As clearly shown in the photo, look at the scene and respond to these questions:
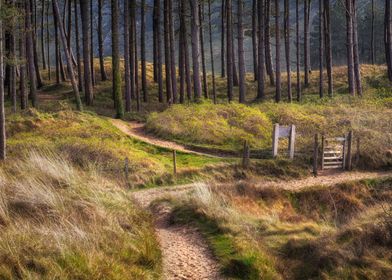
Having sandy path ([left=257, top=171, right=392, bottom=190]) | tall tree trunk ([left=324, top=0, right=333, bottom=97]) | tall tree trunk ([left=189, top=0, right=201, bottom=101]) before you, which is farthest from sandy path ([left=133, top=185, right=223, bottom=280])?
tall tree trunk ([left=324, top=0, right=333, bottom=97])

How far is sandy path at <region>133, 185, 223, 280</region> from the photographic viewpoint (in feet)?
25.2

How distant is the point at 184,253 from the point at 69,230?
243cm

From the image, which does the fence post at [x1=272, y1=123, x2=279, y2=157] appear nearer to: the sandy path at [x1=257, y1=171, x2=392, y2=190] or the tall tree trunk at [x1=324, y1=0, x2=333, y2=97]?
the sandy path at [x1=257, y1=171, x2=392, y2=190]

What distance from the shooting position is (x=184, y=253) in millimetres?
8703

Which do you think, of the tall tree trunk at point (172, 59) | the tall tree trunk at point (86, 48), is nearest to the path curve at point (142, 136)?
the tall tree trunk at point (86, 48)

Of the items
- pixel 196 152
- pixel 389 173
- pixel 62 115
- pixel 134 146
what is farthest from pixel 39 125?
pixel 389 173

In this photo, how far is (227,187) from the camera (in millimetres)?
14625

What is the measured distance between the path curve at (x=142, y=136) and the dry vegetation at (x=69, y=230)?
39.1 feet

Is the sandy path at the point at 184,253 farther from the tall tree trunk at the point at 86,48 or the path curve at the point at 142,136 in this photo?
the tall tree trunk at the point at 86,48

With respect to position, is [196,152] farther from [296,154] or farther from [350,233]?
[350,233]

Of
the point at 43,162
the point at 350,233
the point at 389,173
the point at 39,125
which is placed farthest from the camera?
the point at 39,125

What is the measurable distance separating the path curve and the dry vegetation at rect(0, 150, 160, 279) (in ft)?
39.1

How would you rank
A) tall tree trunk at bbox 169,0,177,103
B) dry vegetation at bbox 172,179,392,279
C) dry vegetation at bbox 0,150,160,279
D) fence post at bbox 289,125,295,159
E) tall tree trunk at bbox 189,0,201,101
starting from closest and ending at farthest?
dry vegetation at bbox 0,150,160,279 < dry vegetation at bbox 172,179,392,279 < fence post at bbox 289,125,295,159 < tall tree trunk at bbox 189,0,201,101 < tall tree trunk at bbox 169,0,177,103

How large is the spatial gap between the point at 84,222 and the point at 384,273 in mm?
4738
